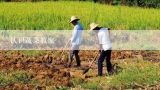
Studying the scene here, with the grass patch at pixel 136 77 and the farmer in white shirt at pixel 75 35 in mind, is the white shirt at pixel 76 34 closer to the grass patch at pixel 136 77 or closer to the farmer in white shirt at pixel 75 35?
the farmer in white shirt at pixel 75 35

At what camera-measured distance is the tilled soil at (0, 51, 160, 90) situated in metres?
8.90

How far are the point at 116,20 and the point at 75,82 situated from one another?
261 inches

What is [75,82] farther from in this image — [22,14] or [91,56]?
[22,14]

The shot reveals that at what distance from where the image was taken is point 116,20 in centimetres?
1531

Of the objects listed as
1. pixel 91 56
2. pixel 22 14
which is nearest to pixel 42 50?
pixel 91 56

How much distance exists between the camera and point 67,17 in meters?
15.7

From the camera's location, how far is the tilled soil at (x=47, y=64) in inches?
350

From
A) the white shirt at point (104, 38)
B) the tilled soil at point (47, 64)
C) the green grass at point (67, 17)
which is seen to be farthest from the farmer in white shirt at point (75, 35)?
the green grass at point (67, 17)

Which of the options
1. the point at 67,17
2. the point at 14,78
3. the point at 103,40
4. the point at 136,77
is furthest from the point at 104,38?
the point at 67,17

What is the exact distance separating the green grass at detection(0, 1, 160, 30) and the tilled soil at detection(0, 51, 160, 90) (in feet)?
7.10

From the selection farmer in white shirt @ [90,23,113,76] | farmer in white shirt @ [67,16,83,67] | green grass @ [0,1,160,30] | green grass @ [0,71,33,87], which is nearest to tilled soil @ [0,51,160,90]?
green grass @ [0,71,33,87]

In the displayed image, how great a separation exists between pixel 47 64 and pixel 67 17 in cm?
491

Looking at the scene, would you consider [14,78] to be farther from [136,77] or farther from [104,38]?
[136,77]

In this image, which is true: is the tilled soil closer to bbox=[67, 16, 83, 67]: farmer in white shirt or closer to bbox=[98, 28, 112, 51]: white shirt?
bbox=[67, 16, 83, 67]: farmer in white shirt
